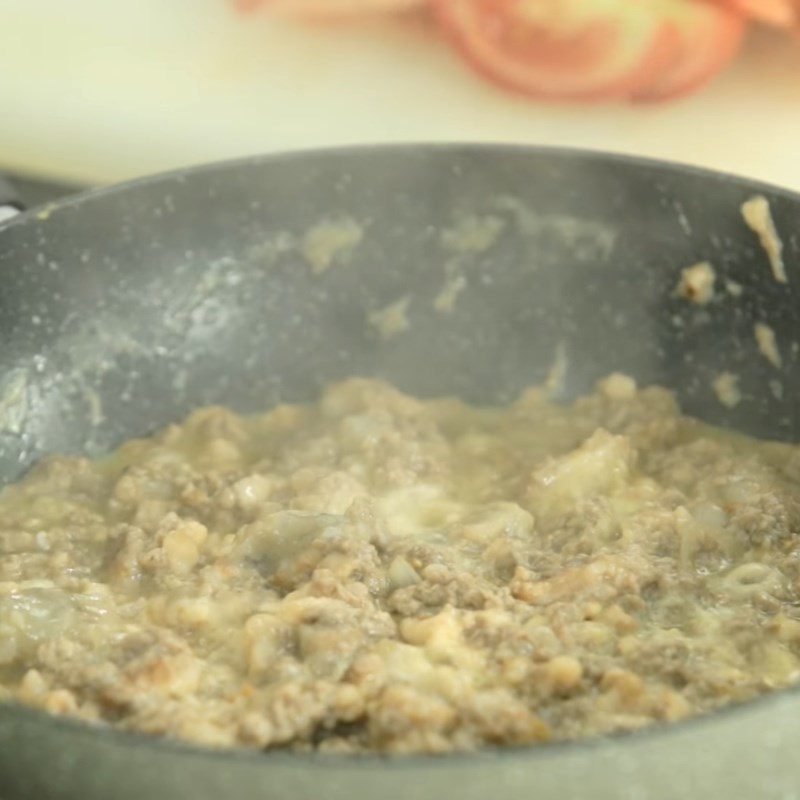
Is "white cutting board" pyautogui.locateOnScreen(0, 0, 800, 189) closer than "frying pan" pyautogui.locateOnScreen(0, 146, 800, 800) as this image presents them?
No

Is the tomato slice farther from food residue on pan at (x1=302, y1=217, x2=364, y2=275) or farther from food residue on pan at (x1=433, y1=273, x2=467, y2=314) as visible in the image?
food residue on pan at (x1=302, y1=217, x2=364, y2=275)

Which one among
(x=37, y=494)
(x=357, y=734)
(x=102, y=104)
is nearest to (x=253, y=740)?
(x=357, y=734)

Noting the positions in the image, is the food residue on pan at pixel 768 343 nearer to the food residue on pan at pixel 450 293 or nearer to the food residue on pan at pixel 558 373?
the food residue on pan at pixel 558 373

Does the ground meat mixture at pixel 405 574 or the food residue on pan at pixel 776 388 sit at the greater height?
the food residue on pan at pixel 776 388

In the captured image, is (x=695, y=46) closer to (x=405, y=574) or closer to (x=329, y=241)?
(x=329, y=241)

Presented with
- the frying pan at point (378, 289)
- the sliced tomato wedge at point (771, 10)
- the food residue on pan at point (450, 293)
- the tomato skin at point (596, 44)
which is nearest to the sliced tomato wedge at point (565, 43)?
the tomato skin at point (596, 44)

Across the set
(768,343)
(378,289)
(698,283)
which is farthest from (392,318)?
(768,343)

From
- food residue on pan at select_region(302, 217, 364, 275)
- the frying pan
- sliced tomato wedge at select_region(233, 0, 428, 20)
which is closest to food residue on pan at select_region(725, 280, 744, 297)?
the frying pan
